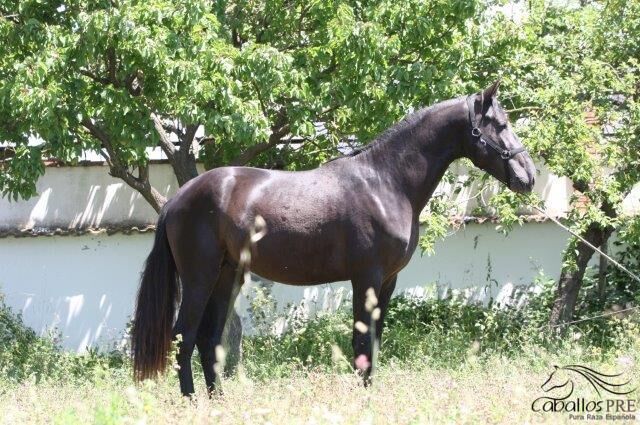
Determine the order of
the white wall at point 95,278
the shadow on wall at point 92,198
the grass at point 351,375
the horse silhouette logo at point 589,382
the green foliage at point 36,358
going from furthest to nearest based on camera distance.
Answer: the shadow on wall at point 92,198 → the white wall at point 95,278 → the green foliage at point 36,358 → the horse silhouette logo at point 589,382 → the grass at point 351,375

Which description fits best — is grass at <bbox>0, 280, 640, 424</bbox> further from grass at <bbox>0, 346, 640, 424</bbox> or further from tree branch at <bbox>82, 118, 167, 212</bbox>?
tree branch at <bbox>82, 118, 167, 212</bbox>

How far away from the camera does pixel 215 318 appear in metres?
7.64

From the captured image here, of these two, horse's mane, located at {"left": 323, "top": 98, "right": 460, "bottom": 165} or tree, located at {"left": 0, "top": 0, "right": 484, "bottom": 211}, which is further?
tree, located at {"left": 0, "top": 0, "right": 484, "bottom": 211}

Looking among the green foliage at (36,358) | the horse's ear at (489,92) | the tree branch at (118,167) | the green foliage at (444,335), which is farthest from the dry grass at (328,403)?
the tree branch at (118,167)

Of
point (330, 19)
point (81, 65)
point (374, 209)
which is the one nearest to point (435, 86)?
point (330, 19)

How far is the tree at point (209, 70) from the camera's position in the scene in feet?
27.9

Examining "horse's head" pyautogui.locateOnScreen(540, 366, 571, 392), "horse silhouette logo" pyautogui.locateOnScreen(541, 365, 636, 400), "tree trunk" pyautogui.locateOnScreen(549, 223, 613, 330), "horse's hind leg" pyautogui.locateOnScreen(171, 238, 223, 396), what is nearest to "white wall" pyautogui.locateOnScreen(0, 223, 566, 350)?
"tree trunk" pyautogui.locateOnScreen(549, 223, 613, 330)

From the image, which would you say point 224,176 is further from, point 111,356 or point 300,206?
point 111,356

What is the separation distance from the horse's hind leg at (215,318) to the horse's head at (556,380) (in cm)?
238

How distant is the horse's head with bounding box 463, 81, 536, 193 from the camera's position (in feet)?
23.7

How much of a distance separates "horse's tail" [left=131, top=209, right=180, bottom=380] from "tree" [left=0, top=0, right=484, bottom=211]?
1486mm

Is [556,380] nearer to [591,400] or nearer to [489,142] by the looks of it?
[591,400]

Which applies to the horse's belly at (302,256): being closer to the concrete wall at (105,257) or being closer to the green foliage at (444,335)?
the green foliage at (444,335)

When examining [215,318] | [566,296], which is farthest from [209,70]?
[566,296]
